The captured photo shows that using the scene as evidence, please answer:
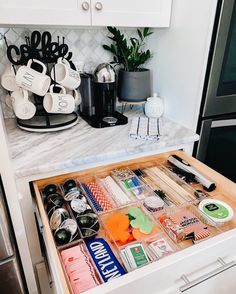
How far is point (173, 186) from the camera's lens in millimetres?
927

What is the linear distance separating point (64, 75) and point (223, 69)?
2.22 ft

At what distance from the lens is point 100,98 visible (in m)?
1.18

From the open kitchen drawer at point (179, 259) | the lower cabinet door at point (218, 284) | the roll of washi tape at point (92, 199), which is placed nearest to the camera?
the open kitchen drawer at point (179, 259)

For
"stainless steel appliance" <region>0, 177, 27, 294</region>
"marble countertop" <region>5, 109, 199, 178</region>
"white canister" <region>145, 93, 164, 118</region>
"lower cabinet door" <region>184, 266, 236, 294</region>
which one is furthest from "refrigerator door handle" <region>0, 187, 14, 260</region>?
"white canister" <region>145, 93, 164, 118</region>

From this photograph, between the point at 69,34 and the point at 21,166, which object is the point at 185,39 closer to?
the point at 69,34

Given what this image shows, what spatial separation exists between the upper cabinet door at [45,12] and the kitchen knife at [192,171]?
0.67m

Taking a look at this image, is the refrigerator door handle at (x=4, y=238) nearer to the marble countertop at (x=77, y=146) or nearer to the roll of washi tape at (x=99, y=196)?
the marble countertop at (x=77, y=146)

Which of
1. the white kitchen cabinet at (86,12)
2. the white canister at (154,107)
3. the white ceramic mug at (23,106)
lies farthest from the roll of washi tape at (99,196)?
the white kitchen cabinet at (86,12)

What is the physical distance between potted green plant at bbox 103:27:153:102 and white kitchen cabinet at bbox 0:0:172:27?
0.62ft

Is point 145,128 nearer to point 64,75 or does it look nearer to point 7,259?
point 64,75

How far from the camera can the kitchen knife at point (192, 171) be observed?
0.90m

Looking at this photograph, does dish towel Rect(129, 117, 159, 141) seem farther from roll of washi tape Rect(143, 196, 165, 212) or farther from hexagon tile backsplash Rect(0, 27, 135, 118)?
hexagon tile backsplash Rect(0, 27, 135, 118)

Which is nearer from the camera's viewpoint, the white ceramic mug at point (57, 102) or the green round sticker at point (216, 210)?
the green round sticker at point (216, 210)

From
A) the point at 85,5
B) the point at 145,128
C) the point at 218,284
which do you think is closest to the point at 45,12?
the point at 85,5
